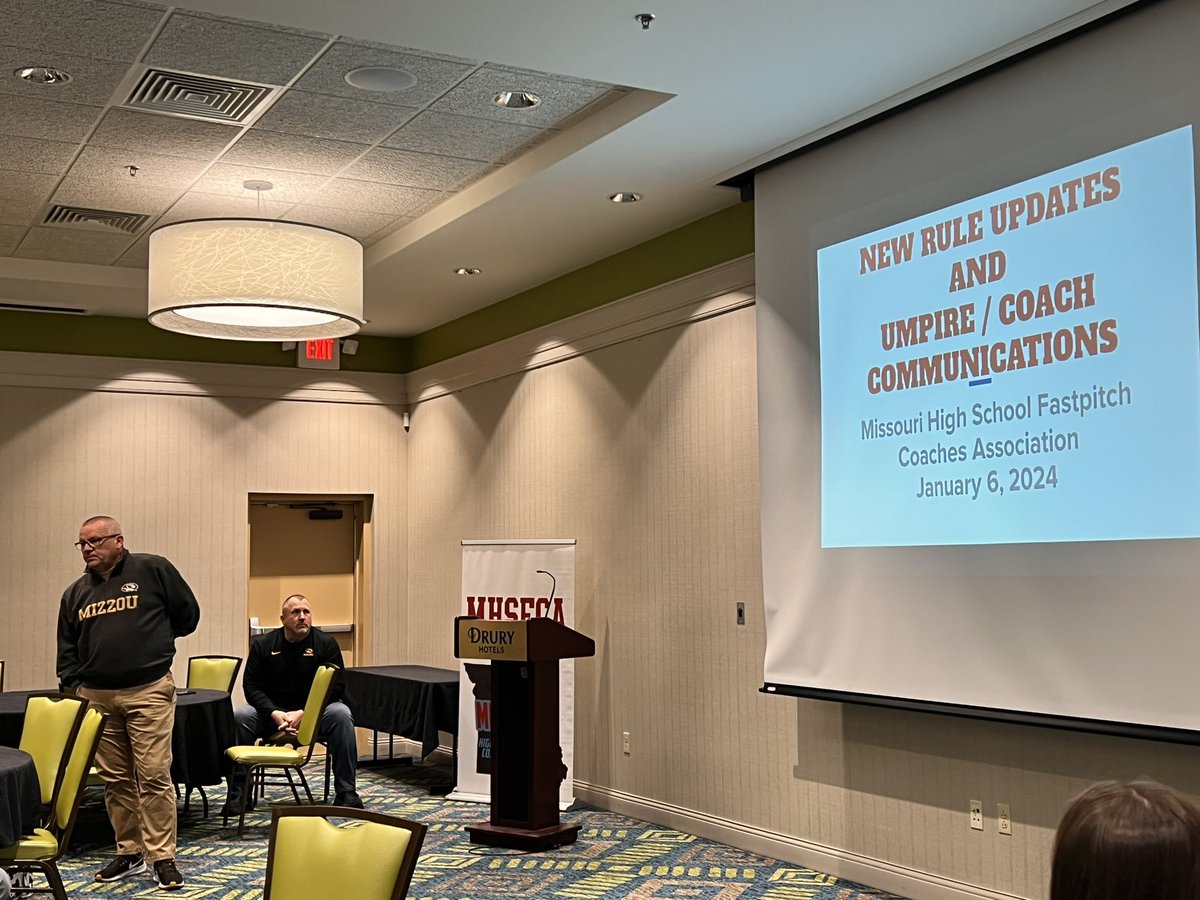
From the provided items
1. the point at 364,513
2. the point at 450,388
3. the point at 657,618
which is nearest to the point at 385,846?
the point at 657,618

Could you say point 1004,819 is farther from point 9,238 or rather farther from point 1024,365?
point 9,238

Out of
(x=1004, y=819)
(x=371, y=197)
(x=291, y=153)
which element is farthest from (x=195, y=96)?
(x=1004, y=819)

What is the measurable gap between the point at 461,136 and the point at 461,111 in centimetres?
33

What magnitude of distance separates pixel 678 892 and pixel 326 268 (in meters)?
3.16

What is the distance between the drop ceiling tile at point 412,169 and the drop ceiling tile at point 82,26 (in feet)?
4.94

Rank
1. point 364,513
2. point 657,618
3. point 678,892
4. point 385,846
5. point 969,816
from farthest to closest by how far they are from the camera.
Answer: point 364,513 < point 657,618 < point 678,892 < point 969,816 < point 385,846

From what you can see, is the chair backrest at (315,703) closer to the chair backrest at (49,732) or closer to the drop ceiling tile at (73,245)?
the chair backrest at (49,732)

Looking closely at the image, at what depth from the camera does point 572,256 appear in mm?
7621

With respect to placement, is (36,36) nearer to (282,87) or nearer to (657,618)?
(282,87)

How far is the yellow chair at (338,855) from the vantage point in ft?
10.1

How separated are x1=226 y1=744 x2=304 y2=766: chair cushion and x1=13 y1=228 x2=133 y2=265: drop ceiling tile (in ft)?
10.5

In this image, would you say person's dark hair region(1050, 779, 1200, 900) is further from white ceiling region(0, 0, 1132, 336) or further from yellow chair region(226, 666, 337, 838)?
yellow chair region(226, 666, 337, 838)

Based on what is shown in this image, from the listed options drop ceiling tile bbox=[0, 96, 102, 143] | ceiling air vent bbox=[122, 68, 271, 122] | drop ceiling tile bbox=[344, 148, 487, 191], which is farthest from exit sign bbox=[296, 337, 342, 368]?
ceiling air vent bbox=[122, 68, 271, 122]

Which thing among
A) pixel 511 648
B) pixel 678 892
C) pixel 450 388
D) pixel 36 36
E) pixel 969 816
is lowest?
pixel 678 892
